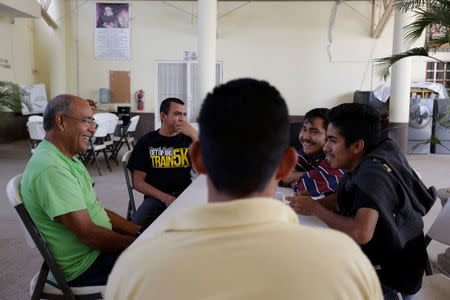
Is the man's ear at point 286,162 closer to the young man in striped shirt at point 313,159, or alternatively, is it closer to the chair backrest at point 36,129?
the young man in striped shirt at point 313,159

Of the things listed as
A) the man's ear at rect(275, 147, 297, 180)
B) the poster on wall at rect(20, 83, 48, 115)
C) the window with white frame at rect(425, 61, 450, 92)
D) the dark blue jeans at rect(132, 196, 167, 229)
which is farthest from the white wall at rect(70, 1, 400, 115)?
the man's ear at rect(275, 147, 297, 180)

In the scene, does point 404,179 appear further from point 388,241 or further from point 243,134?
point 243,134

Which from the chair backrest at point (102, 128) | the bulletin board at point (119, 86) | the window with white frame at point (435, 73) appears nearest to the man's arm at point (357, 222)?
the chair backrest at point (102, 128)

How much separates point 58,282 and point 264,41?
33.8 ft

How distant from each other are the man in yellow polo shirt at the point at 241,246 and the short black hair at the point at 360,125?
976 mm

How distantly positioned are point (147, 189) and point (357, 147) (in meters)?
1.53

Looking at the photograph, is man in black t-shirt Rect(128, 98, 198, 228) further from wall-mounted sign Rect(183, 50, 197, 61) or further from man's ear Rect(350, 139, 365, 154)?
wall-mounted sign Rect(183, 50, 197, 61)

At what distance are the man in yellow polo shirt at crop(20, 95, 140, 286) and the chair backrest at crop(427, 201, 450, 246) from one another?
4.48ft

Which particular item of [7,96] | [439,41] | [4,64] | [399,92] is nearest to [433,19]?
[439,41]

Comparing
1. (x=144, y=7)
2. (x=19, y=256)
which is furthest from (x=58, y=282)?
(x=144, y=7)

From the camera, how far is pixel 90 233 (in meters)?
1.56

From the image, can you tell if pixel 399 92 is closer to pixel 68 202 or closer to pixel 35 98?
pixel 68 202

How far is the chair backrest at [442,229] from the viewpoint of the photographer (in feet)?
5.77

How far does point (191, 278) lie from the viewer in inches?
21.7
